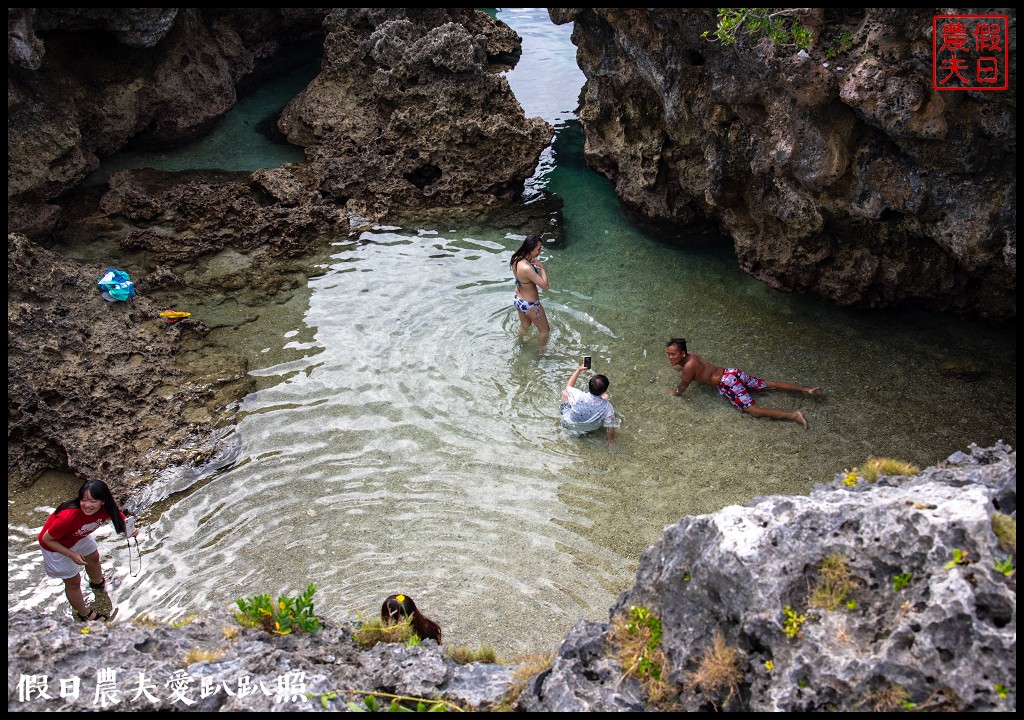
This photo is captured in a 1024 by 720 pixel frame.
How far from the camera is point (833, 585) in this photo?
4.49 meters

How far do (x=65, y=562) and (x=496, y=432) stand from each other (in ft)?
14.7

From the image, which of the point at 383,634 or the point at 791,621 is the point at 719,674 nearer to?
the point at 791,621

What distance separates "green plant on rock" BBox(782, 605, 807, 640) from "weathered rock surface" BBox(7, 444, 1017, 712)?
2 centimetres

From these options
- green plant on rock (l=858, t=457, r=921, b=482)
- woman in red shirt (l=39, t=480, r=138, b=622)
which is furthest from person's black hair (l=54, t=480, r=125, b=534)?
green plant on rock (l=858, t=457, r=921, b=482)

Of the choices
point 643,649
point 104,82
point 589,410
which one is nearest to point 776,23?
point 589,410

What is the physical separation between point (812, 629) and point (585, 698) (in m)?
1.43

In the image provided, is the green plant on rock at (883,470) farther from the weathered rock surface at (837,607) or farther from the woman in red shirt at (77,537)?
the woman in red shirt at (77,537)

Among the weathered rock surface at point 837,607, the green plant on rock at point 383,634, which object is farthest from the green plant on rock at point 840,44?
the green plant on rock at point 383,634

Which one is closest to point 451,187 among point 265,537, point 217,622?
point 265,537

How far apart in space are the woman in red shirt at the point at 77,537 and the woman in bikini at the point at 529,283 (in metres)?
5.32

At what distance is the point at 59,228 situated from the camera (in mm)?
12438

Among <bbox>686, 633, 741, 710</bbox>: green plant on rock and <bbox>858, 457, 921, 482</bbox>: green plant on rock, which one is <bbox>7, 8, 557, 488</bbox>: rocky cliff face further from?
<bbox>858, 457, 921, 482</bbox>: green plant on rock

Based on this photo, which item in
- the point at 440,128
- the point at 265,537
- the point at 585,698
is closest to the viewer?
the point at 585,698

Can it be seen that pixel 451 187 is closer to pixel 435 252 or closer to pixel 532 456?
pixel 435 252
